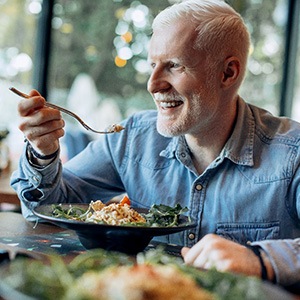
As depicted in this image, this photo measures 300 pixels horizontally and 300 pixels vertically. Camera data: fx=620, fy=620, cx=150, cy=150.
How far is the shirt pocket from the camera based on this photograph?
1.69m

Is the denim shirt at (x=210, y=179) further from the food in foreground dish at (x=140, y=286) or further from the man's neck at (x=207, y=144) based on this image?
the food in foreground dish at (x=140, y=286)

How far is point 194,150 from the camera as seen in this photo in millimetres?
1861

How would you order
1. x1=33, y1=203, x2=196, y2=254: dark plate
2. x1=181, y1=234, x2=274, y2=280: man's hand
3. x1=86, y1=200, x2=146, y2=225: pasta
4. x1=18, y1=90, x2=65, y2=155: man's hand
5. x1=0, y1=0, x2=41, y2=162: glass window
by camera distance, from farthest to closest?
x1=0, y1=0, x2=41, y2=162: glass window
x1=18, y1=90, x2=65, y2=155: man's hand
x1=86, y1=200, x2=146, y2=225: pasta
x1=33, y1=203, x2=196, y2=254: dark plate
x1=181, y1=234, x2=274, y2=280: man's hand

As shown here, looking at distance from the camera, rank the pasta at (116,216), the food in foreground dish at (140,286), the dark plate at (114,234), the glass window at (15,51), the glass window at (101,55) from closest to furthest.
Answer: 1. the food in foreground dish at (140,286)
2. the dark plate at (114,234)
3. the pasta at (116,216)
4. the glass window at (15,51)
5. the glass window at (101,55)

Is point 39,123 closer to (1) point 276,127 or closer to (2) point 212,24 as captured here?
(2) point 212,24

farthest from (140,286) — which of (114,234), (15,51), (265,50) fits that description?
(265,50)

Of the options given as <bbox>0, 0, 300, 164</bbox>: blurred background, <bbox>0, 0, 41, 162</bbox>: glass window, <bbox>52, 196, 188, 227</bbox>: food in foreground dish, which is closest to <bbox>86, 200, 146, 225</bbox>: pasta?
<bbox>52, 196, 188, 227</bbox>: food in foreground dish

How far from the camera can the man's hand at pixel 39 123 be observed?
5.16 ft

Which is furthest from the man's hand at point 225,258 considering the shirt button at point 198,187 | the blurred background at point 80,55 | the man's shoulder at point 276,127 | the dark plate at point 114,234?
the blurred background at point 80,55

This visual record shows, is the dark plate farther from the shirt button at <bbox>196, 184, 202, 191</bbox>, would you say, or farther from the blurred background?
the blurred background

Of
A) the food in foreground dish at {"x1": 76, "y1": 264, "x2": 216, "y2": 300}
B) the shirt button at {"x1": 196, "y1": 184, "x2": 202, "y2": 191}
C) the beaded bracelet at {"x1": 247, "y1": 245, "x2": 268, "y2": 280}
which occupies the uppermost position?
the food in foreground dish at {"x1": 76, "y1": 264, "x2": 216, "y2": 300}

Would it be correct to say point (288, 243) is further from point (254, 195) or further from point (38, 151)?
point (38, 151)

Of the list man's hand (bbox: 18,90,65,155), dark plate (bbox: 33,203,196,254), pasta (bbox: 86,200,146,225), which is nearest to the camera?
dark plate (bbox: 33,203,196,254)

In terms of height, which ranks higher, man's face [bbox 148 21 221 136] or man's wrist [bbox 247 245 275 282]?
man's face [bbox 148 21 221 136]
